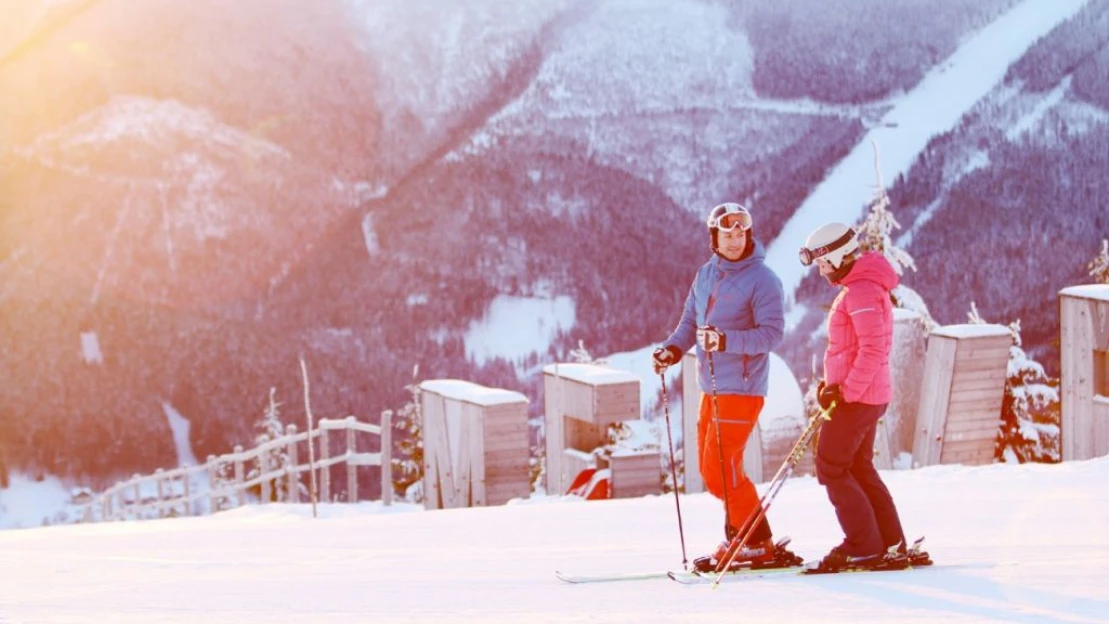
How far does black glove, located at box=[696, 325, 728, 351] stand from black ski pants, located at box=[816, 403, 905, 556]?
470mm

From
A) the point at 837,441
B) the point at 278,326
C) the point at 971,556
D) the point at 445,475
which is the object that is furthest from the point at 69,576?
the point at 278,326

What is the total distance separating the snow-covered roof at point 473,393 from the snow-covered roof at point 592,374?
389 mm

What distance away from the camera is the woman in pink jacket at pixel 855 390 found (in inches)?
172

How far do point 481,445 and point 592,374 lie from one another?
0.96 meters

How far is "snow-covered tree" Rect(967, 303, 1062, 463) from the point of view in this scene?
13.6 m

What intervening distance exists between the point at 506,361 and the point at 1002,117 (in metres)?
24.4

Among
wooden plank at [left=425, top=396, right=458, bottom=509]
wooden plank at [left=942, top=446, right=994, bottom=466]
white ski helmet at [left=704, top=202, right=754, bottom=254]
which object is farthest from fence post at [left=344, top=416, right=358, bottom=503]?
white ski helmet at [left=704, top=202, right=754, bottom=254]

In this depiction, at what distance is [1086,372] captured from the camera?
8109mm

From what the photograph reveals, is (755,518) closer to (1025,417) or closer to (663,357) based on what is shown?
(663,357)

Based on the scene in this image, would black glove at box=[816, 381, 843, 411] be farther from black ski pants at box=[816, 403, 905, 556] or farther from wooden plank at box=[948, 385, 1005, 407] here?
wooden plank at box=[948, 385, 1005, 407]

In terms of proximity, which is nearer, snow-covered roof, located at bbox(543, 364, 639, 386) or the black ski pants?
the black ski pants

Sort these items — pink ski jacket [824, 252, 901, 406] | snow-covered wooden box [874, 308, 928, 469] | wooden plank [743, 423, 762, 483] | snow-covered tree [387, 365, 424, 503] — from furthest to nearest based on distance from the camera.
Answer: snow-covered tree [387, 365, 424, 503], wooden plank [743, 423, 762, 483], snow-covered wooden box [874, 308, 928, 469], pink ski jacket [824, 252, 901, 406]

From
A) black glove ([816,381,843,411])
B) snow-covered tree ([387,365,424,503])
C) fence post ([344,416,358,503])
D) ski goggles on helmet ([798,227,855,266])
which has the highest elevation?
ski goggles on helmet ([798,227,855,266])

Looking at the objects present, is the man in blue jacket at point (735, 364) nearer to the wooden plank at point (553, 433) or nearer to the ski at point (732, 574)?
the ski at point (732, 574)
